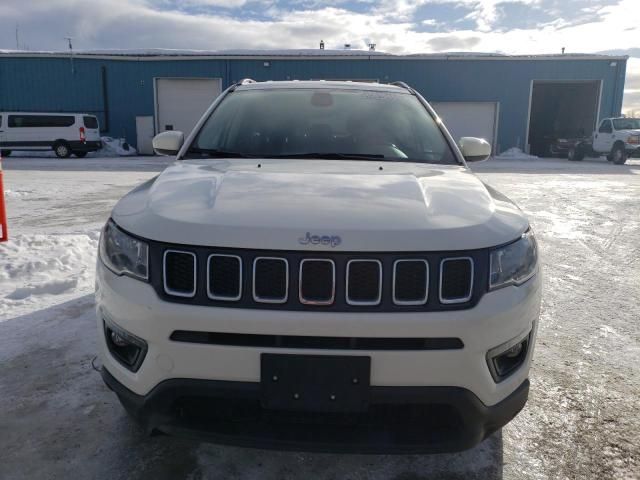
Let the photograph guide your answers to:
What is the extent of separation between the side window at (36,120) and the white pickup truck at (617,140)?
22.3 m

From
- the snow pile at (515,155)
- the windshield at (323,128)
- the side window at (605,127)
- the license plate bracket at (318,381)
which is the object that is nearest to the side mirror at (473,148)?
the windshield at (323,128)

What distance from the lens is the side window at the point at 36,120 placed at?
830 inches

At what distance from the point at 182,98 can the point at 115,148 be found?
409cm

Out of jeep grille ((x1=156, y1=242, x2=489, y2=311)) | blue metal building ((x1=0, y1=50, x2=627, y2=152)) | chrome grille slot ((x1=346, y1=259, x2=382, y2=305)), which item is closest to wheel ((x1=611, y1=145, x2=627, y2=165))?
blue metal building ((x1=0, y1=50, x2=627, y2=152))

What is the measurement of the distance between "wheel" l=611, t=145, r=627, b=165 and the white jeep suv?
22.2 metres

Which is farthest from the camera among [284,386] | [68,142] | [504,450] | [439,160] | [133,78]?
[133,78]

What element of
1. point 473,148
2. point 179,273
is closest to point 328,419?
point 179,273

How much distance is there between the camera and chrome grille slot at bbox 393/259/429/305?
177 cm

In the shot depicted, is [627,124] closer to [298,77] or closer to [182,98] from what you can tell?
[298,77]

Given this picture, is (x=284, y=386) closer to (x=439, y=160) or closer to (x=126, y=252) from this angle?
(x=126, y=252)

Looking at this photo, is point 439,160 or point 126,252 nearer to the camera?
point 126,252

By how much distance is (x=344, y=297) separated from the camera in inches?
69.6

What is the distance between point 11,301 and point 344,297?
3289mm

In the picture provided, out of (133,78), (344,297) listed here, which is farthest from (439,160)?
(133,78)
